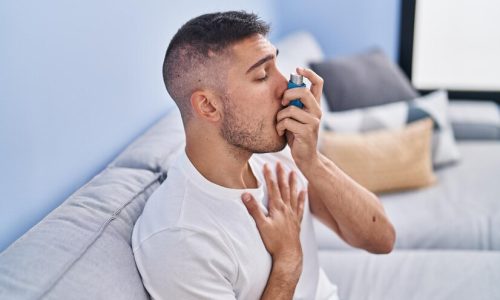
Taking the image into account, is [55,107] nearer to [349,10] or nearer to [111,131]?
[111,131]

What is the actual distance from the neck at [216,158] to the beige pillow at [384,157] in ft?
2.92

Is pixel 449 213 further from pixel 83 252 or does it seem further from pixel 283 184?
pixel 83 252

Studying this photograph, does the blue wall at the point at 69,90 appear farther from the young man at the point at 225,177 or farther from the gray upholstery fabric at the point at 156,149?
the young man at the point at 225,177

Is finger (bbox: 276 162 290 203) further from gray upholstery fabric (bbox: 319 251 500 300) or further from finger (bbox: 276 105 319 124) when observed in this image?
gray upholstery fabric (bbox: 319 251 500 300)

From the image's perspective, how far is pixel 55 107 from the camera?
1095mm

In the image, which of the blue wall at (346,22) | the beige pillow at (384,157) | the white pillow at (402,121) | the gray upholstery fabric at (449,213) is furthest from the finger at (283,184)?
the blue wall at (346,22)

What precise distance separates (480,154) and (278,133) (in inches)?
58.6

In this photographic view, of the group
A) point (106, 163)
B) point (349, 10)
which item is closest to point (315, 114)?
point (106, 163)

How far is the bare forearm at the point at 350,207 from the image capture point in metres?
1.26

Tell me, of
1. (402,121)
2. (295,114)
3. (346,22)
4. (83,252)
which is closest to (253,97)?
(295,114)

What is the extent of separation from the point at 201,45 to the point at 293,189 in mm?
427

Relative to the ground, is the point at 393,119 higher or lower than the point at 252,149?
lower

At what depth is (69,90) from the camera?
3.75 ft

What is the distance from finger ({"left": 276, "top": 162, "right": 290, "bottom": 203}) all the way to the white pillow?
0.84m
